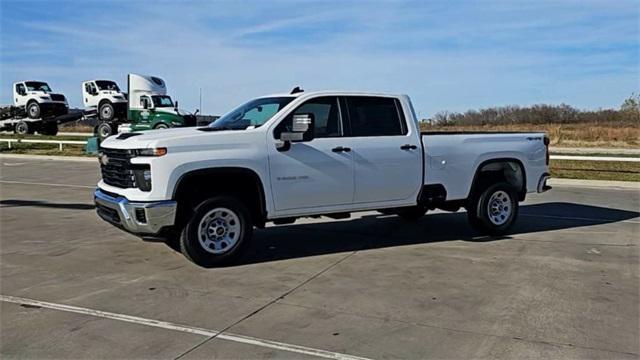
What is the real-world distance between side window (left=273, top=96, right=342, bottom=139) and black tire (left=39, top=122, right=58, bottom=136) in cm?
3421

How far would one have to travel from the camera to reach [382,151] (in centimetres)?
771

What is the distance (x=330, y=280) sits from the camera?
247 inches

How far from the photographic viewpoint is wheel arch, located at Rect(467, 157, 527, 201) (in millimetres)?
8781

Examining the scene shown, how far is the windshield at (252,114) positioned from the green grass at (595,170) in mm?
12821

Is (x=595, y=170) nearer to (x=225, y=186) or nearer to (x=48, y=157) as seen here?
(x=225, y=186)

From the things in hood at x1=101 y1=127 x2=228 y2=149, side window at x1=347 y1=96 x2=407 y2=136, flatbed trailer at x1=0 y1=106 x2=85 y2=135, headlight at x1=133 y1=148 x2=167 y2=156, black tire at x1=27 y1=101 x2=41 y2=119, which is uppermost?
black tire at x1=27 y1=101 x2=41 y2=119

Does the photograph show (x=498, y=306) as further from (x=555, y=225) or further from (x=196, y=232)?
→ (x=555, y=225)

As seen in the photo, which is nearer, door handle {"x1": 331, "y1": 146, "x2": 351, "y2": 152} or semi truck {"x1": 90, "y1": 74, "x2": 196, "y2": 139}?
door handle {"x1": 331, "y1": 146, "x2": 351, "y2": 152}

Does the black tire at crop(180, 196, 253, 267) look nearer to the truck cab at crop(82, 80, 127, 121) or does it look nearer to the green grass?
A: the green grass

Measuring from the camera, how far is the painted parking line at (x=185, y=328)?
4.30 metres

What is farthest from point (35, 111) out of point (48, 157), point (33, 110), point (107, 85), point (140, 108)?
point (48, 157)

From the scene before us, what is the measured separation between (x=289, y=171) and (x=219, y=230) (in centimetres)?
105

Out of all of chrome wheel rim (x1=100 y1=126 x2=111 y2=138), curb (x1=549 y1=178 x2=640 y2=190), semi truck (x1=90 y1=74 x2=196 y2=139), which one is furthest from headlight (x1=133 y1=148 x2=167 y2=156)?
chrome wheel rim (x1=100 y1=126 x2=111 y2=138)

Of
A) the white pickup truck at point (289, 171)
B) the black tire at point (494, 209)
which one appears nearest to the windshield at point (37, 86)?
the white pickup truck at point (289, 171)
